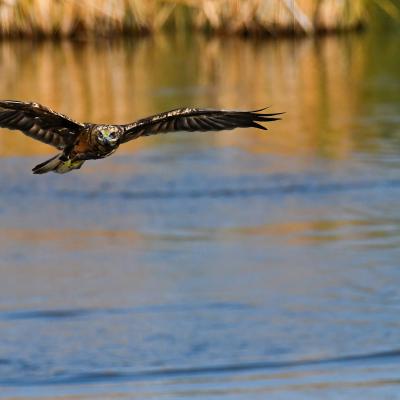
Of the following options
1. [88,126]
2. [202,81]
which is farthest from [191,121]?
[202,81]

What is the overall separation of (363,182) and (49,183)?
9.23 feet

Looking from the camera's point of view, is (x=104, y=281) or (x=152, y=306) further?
(x=104, y=281)

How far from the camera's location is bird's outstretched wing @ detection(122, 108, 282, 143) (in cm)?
677

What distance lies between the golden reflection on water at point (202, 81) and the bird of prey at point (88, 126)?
20.5 feet

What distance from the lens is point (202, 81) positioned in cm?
2025

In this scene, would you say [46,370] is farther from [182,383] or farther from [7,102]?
[7,102]

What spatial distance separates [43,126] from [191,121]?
0.77 meters

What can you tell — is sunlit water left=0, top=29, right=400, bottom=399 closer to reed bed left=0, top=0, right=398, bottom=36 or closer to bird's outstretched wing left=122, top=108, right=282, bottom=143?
bird's outstretched wing left=122, top=108, right=282, bottom=143

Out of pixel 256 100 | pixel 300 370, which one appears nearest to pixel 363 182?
pixel 300 370

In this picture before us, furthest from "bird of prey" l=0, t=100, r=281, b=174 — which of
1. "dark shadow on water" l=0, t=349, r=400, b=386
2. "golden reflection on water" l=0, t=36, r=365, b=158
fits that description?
"golden reflection on water" l=0, t=36, r=365, b=158

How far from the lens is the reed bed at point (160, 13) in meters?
26.4

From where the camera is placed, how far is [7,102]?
21.7 feet

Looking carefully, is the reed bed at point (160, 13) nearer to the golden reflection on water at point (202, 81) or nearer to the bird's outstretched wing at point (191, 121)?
the golden reflection on water at point (202, 81)

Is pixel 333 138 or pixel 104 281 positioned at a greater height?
pixel 333 138
